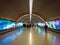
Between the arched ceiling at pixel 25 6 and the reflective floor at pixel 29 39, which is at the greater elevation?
the arched ceiling at pixel 25 6

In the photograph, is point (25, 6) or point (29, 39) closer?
point (29, 39)

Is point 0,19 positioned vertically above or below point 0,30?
above

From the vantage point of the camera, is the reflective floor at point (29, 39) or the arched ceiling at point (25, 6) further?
the arched ceiling at point (25, 6)

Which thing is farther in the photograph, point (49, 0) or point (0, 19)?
point (0, 19)

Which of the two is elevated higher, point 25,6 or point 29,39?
point 25,6

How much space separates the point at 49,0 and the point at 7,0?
3746mm

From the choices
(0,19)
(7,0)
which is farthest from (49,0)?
(0,19)

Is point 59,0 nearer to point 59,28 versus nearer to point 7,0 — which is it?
point 7,0

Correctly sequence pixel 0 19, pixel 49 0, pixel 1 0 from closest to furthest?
pixel 1 0
pixel 49 0
pixel 0 19

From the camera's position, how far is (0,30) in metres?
14.1

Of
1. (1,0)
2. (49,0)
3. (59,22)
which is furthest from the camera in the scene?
(59,22)

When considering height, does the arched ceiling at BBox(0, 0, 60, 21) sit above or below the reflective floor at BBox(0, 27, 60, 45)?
above

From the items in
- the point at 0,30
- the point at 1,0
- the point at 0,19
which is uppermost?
the point at 1,0

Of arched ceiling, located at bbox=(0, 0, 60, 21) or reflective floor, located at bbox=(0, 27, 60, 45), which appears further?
arched ceiling, located at bbox=(0, 0, 60, 21)
